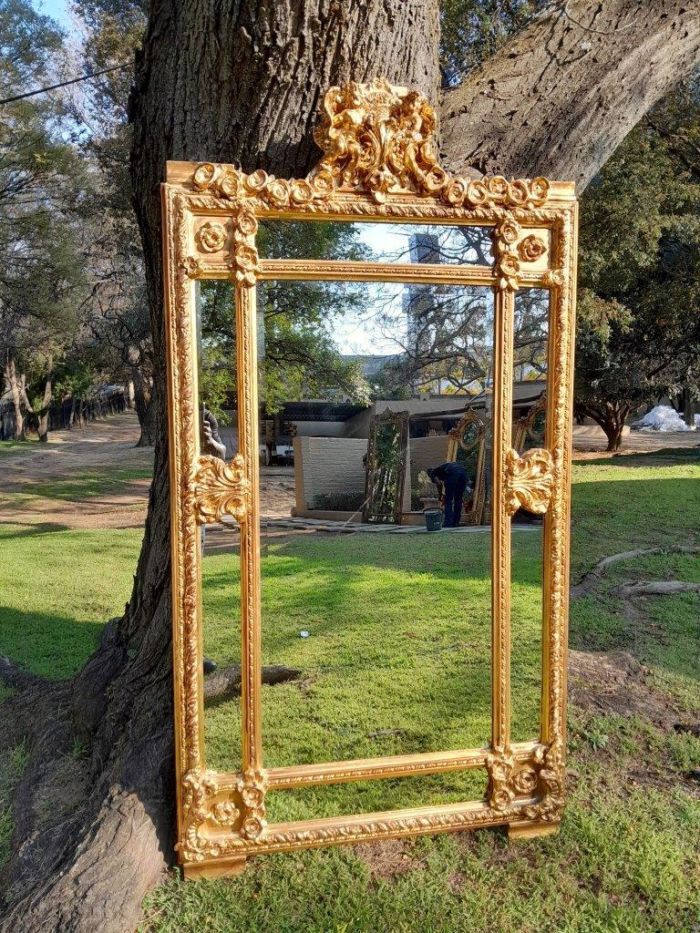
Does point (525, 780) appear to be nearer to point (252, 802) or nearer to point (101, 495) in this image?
point (252, 802)

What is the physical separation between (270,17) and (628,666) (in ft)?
10.5

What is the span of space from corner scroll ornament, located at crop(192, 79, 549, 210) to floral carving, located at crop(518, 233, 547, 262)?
178 mm

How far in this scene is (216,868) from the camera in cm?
227

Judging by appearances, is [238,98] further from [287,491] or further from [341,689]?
[341,689]

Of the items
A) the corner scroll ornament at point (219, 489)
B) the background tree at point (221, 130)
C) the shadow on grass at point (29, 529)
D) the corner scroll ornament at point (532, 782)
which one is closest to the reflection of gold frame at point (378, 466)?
the corner scroll ornament at point (219, 489)

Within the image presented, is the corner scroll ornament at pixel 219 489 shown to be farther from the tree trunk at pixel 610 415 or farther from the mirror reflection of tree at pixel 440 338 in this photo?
the tree trunk at pixel 610 415

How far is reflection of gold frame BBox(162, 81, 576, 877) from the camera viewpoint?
2098mm

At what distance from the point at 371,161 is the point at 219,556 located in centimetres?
128

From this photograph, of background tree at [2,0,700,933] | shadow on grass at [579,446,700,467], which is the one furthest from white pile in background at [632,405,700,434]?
background tree at [2,0,700,933]

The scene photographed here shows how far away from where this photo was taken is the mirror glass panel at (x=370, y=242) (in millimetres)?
2162

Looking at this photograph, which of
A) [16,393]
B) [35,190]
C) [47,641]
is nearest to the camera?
[47,641]

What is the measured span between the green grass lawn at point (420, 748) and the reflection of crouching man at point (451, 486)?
0.09m

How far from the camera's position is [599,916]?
2176 millimetres

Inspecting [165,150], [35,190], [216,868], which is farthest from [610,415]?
[216,868]
